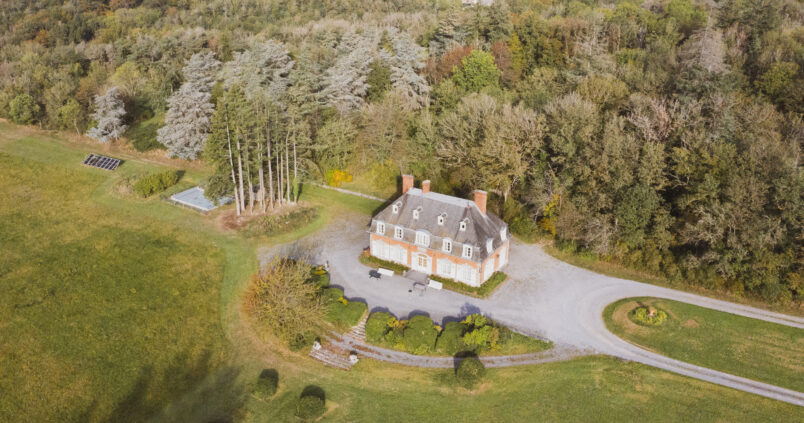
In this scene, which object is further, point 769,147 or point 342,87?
point 342,87

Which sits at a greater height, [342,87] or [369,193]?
[342,87]

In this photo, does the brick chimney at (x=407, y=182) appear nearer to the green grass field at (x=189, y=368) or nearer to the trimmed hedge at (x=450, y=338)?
the trimmed hedge at (x=450, y=338)

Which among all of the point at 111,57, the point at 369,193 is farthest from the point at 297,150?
the point at 111,57

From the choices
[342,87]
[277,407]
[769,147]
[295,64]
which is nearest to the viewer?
[277,407]

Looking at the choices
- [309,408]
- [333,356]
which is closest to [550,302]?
[333,356]

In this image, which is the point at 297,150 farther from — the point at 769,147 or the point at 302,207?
the point at 769,147

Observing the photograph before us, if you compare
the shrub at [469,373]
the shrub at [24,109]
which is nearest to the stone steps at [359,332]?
the shrub at [469,373]
